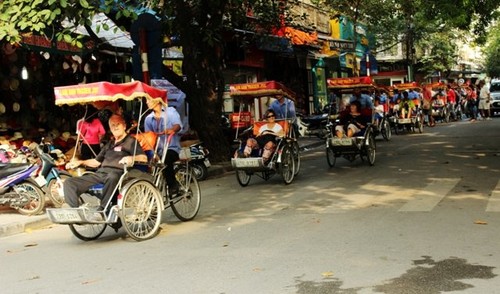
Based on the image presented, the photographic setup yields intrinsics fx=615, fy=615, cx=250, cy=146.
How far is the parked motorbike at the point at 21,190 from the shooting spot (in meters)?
9.94

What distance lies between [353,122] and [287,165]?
2868 mm

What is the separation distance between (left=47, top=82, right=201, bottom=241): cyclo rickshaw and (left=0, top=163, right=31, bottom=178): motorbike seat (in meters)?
2.67

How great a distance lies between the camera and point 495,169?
1230 centimetres

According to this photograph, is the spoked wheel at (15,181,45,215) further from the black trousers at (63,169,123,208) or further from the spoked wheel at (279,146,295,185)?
the spoked wheel at (279,146,295,185)

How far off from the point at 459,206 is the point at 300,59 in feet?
71.0

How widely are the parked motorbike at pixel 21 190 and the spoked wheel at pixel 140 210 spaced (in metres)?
3.03

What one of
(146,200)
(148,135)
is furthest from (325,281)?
(148,135)

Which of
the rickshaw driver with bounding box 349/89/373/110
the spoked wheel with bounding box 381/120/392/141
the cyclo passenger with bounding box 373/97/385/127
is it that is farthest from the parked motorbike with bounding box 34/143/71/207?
the spoked wheel with bounding box 381/120/392/141

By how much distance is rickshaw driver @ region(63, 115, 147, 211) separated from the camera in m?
7.36

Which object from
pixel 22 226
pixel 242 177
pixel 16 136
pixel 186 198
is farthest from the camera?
pixel 16 136

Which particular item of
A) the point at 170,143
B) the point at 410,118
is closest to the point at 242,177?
the point at 170,143

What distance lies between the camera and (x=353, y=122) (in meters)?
14.1

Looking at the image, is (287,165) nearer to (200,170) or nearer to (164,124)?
(200,170)

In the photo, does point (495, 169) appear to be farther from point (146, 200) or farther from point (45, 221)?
point (45, 221)
